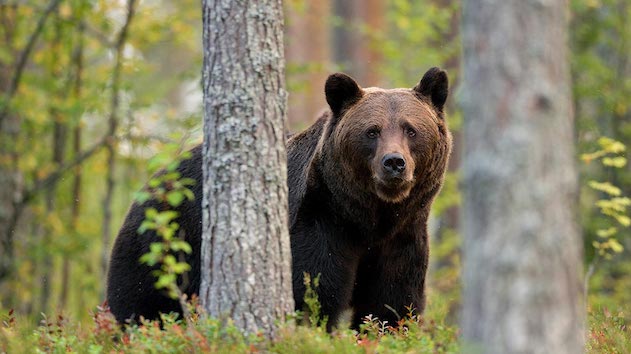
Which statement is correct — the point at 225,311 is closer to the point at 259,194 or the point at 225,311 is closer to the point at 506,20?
the point at 259,194

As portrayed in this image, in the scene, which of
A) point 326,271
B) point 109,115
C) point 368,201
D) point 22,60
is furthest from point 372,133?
point 109,115

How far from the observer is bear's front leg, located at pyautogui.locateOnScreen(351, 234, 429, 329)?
22.4 feet

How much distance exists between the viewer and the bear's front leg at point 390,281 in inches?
269

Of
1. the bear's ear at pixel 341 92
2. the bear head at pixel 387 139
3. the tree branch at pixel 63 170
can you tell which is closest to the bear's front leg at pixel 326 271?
the bear head at pixel 387 139

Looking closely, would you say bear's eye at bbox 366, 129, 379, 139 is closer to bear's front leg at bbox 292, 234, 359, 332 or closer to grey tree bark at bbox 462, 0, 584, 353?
bear's front leg at bbox 292, 234, 359, 332

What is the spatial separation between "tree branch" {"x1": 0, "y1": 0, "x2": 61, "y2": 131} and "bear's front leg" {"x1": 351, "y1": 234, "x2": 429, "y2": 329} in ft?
20.7

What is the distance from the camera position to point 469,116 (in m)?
3.53

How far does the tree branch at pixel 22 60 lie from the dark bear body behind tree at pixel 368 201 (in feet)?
17.8

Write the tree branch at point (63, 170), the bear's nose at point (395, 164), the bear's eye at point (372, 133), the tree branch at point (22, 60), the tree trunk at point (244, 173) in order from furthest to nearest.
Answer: the tree branch at point (63, 170) → the tree branch at point (22, 60) → the bear's eye at point (372, 133) → the bear's nose at point (395, 164) → the tree trunk at point (244, 173)


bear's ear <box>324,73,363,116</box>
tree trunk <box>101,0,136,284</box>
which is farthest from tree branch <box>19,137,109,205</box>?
bear's ear <box>324,73,363,116</box>

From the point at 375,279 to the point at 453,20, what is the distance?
10.7 meters

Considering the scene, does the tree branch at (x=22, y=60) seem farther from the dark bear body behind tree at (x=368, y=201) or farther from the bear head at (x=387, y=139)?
the bear head at (x=387, y=139)

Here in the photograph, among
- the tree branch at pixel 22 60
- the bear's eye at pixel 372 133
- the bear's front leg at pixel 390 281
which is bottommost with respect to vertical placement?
the bear's front leg at pixel 390 281

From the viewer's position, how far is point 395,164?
6281mm
